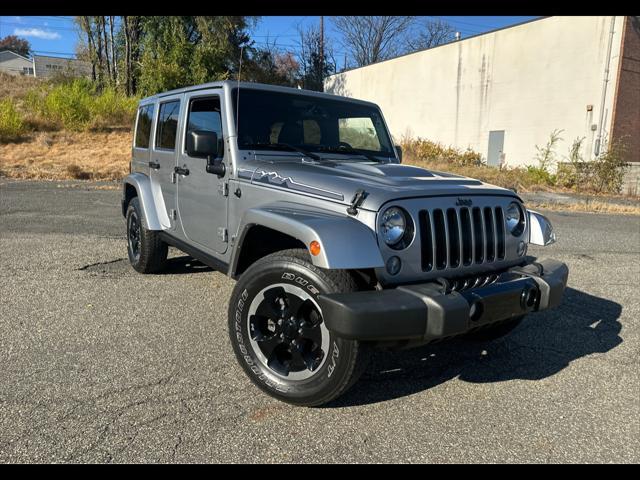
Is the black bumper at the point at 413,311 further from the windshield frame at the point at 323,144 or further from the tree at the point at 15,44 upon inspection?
the tree at the point at 15,44

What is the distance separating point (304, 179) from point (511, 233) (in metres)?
1.42

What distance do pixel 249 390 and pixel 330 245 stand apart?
44.0 inches

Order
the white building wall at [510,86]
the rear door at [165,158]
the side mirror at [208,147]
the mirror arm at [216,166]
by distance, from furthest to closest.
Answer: the white building wall at [510,86] < the rear door at [165,158] < the mirror arm at [216,166] < the side mirror at [208,147]

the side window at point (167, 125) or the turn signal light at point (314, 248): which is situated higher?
the side window at point (167, 125)

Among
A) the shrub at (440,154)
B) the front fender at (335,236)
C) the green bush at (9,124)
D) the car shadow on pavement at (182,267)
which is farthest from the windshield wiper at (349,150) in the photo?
the green bush at (9,124)

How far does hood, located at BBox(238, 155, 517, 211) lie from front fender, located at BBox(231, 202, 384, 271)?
0.50 ft

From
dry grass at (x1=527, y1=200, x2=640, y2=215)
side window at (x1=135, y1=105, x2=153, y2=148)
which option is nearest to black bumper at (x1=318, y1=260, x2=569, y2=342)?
side window at (x1=135, y1=105, x2=153, y2=148)

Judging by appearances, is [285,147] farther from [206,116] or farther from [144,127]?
[144,127]

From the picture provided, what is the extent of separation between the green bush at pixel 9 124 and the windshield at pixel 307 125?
21.0 m

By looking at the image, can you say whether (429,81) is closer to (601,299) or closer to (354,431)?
(601,299)

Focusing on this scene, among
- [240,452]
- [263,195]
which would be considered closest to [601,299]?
[263,195]

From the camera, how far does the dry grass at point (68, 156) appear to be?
16531 millimetres

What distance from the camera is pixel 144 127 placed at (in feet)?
18.3

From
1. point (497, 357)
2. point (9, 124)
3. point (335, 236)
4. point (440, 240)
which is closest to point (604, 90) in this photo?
point (497, 357)
